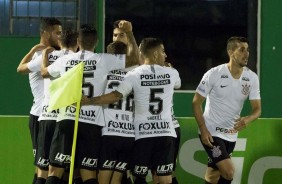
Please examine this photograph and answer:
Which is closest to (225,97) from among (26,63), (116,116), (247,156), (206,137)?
(206,137)

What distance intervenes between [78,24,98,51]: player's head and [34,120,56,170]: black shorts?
2.72ft

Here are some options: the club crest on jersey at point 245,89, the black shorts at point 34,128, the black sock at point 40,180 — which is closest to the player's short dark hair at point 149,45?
the club crest on jersey at point 245,89

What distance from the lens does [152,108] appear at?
8812mm

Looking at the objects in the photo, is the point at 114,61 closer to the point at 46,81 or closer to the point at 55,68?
the point at 55,68

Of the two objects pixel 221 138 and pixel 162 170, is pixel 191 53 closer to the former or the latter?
pixel 221 138

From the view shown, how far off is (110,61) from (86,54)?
240 millimetres

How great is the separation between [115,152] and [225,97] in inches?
60.3

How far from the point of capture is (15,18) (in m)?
11.8

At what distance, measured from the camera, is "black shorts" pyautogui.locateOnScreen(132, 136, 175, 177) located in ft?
29.0

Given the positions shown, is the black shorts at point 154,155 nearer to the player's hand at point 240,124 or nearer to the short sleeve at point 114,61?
the short sleeve at point 114,61

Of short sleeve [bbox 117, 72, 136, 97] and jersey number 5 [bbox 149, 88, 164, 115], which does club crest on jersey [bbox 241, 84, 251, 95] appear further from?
short sleeve [bbox 117, 72, 136, 97]

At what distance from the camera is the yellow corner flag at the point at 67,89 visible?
27.9 feet

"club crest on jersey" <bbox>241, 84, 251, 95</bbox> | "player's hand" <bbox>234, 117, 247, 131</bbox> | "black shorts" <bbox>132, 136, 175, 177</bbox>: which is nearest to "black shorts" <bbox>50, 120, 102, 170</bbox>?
"black shorts" <bbox>132, 136, 175, 177</bbox>

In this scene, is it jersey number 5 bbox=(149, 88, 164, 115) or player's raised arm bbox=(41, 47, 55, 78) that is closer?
jersey number 5 bbox=(149, 88, 164, 115)
